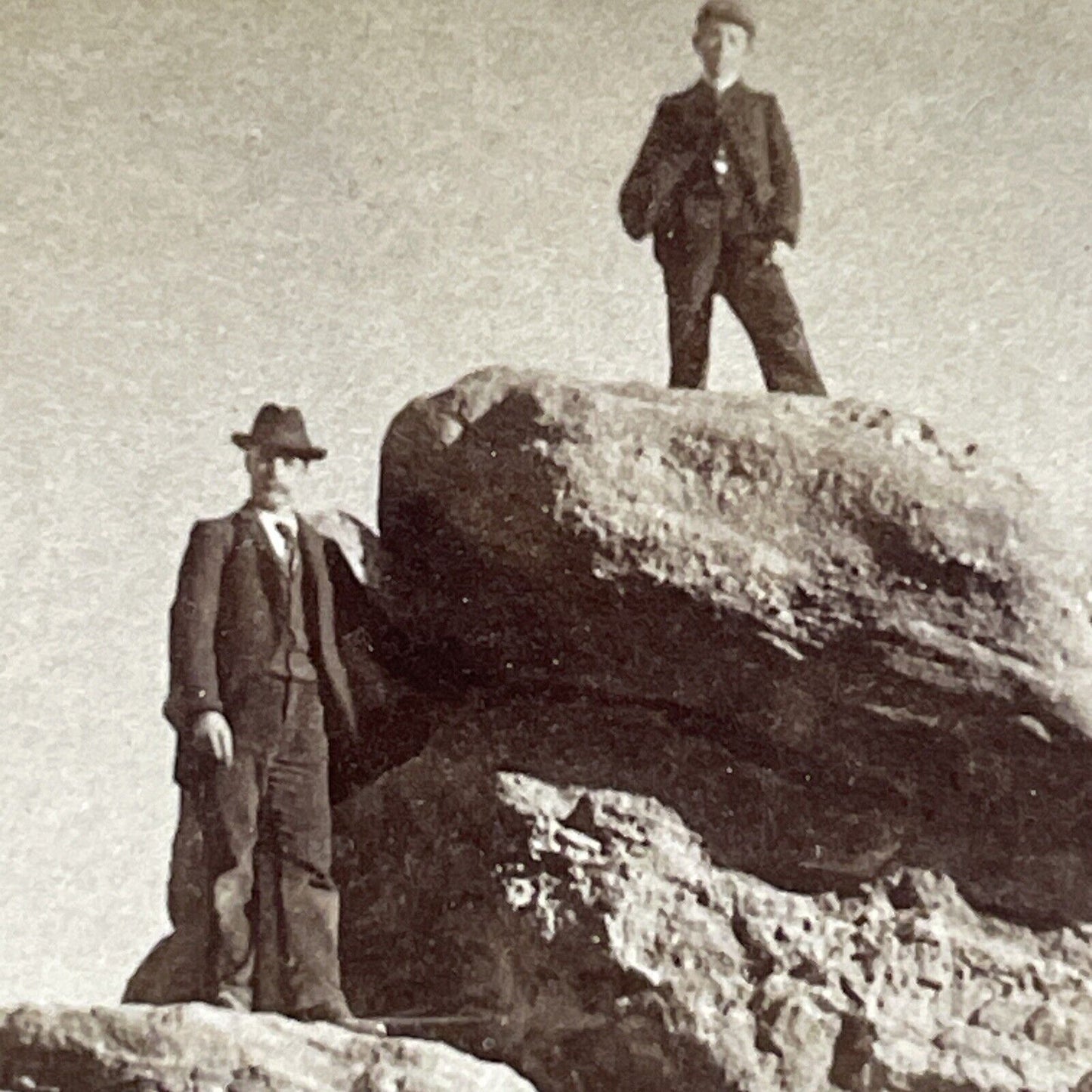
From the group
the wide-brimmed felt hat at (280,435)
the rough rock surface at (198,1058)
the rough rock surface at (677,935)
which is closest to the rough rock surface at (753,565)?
the rough rock surface at (677,935)

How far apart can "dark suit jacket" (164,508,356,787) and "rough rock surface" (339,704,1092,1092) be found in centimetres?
34

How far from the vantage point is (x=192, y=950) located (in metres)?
4.36

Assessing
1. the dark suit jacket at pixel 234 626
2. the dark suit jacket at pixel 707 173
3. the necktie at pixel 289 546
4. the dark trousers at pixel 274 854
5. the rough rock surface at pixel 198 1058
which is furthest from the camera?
the dark suit jacket at pixel 707 173

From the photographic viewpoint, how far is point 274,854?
167 inches

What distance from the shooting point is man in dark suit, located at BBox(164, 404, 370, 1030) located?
13.6ft

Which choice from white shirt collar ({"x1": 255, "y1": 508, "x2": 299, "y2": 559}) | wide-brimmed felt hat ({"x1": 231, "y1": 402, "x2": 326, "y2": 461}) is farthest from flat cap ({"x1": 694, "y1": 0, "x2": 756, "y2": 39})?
white shirt collar ({"x1": 255, "y1": 508, "x2": 299, "y2": 559})

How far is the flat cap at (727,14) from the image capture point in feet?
16.7

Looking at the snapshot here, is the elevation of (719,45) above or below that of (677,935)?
above

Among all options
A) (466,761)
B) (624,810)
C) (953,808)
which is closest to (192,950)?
(466,761)

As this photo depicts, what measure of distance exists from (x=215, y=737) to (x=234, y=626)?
269mm

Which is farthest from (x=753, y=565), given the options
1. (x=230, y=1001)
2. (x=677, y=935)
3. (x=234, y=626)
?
(x=230, y=1001)

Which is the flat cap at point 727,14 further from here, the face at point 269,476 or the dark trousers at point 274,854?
the dark trousers at point 274,854

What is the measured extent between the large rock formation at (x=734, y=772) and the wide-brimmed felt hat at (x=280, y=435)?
28 centimetres

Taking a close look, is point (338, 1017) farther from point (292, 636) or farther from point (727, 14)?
point (727, 14)
